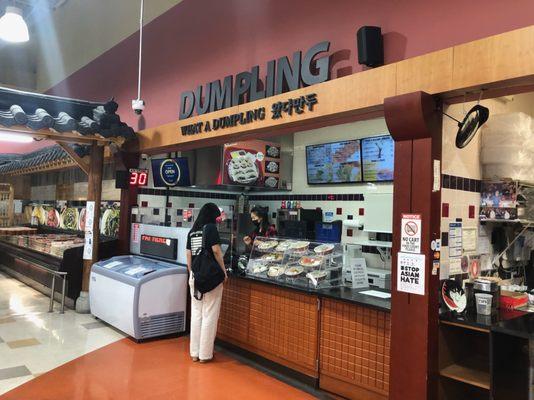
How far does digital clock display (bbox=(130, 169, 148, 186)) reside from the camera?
6.61 metres

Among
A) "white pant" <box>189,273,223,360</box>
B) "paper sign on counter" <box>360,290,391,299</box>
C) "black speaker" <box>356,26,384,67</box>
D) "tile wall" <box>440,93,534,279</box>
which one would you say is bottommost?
"white pant" <box>189,273,223,360</box>

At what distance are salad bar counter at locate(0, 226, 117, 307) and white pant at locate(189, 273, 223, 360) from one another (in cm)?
286

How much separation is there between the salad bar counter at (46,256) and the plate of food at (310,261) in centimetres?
378

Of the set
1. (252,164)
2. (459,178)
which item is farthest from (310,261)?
(252,164)

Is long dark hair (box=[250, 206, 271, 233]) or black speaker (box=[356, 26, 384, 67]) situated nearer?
black speaker (box=[356, 26, 384, 67])

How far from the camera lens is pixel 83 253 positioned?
22.4ft

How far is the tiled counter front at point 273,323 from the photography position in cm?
417

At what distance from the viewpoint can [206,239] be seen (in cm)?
467

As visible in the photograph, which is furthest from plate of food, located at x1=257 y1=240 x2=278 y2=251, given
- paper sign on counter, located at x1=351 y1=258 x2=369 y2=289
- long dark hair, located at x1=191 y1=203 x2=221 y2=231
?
paper sign on counter, located at x1=351 y1=258 x2=369 y2=289

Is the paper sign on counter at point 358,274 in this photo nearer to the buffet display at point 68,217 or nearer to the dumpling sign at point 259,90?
the dumpling sign at point 259,90

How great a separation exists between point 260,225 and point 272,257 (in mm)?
2449

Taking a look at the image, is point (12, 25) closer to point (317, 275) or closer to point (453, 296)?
point (317, 275)

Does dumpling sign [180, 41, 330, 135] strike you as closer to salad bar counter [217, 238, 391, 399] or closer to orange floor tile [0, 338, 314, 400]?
salad bar counter [217, 238, 391, 399]

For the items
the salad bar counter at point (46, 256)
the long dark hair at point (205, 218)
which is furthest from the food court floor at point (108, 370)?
the long dark hair at point (205, 218)
